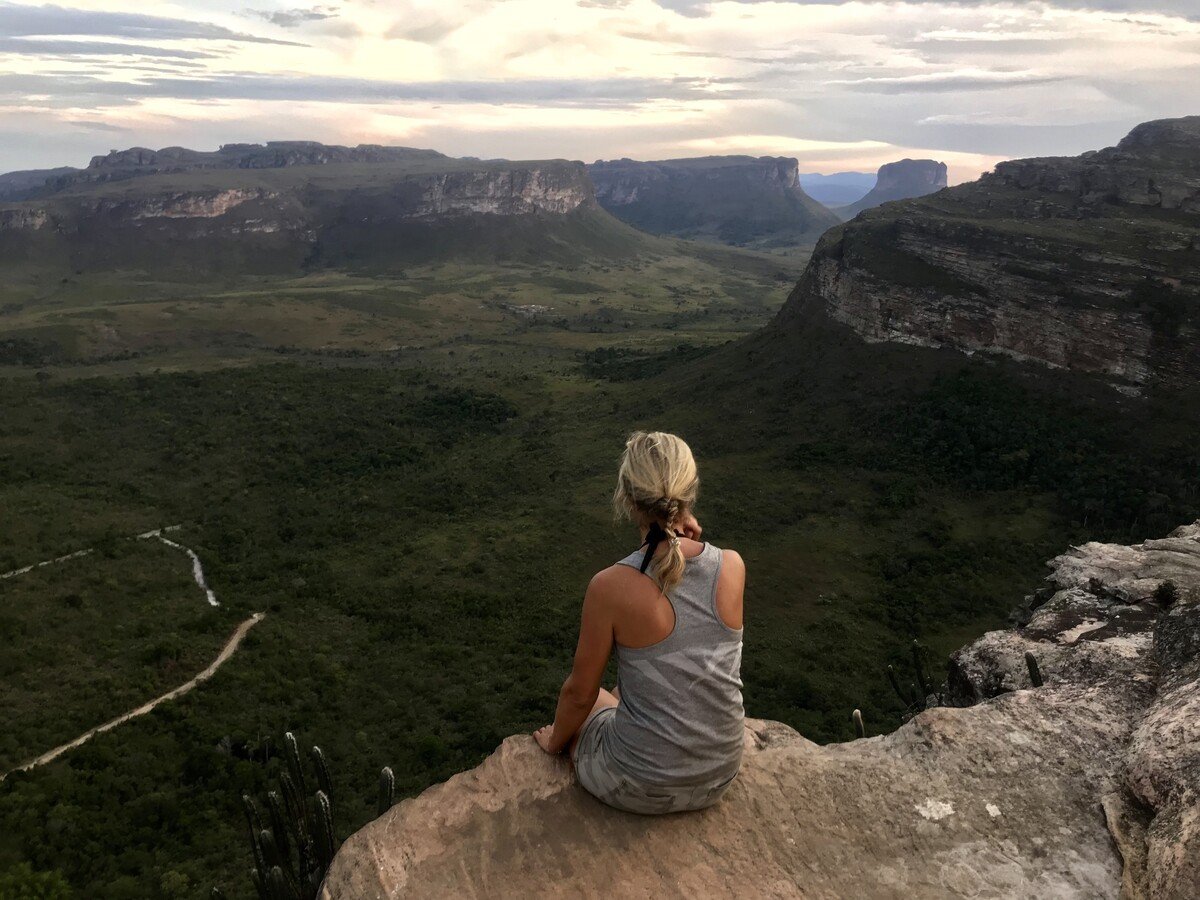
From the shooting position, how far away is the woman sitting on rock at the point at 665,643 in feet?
16.3

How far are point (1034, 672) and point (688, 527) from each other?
5.92m

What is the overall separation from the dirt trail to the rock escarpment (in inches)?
858

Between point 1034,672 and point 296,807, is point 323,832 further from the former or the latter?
point 1034,672

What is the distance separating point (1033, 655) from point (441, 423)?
195 ft

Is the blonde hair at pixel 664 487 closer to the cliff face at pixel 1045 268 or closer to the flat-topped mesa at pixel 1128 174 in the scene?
the cliff face at pixel 1045 268

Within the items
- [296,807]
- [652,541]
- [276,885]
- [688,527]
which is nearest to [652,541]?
[652,541]

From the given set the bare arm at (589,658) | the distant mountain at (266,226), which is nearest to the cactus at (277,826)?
the bare arm at (589,658)

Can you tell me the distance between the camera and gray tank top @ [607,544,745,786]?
5086 millimetres

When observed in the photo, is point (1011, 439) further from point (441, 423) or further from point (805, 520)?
point (441, 423)

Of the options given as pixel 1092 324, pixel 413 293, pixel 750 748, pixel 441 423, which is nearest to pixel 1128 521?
pixel 1092 324

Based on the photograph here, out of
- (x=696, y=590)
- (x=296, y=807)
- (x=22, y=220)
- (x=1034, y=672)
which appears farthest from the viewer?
(x=22, y=220)

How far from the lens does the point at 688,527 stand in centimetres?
517

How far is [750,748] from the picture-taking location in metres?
6.65

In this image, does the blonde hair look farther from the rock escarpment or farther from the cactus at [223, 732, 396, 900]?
the cactus at [223, 732, 396, 900]
